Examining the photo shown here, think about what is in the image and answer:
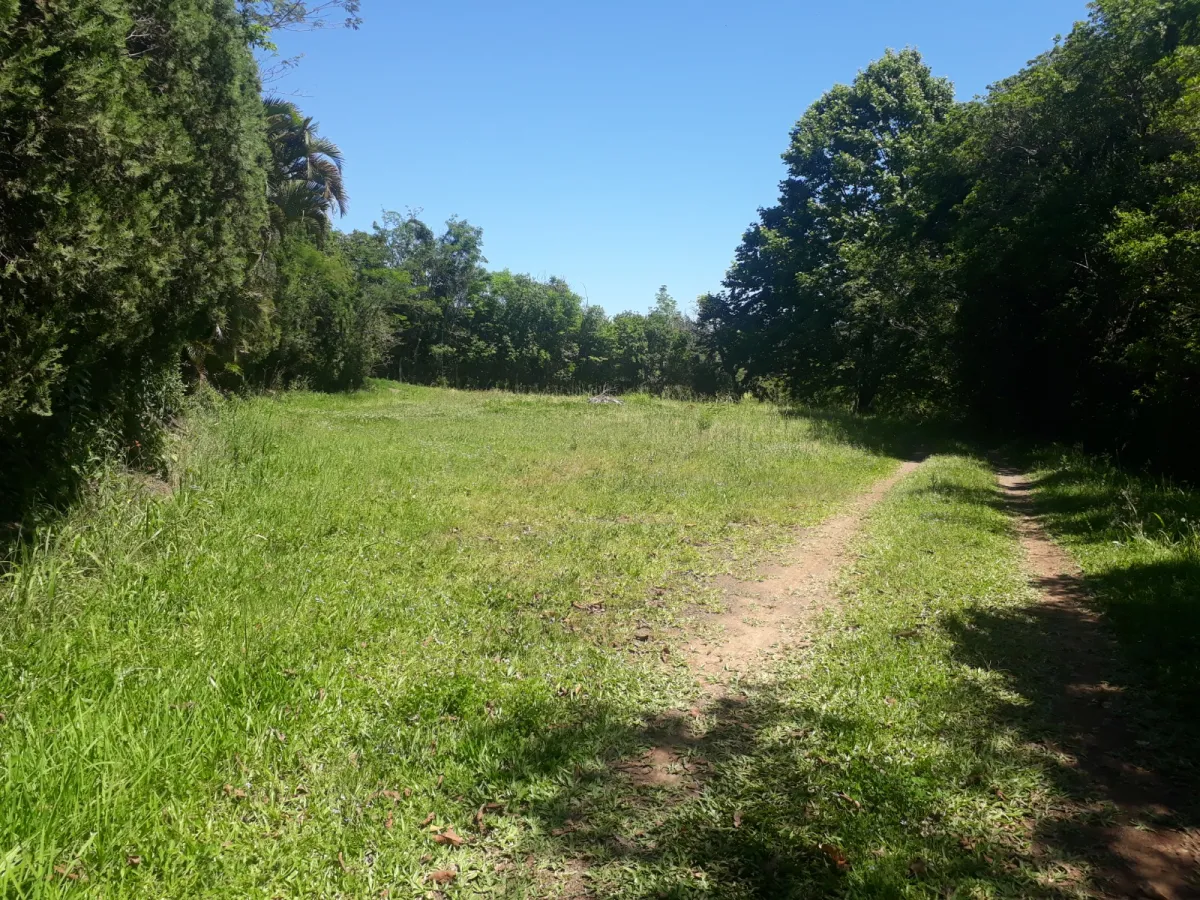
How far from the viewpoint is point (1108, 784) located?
3.40 m

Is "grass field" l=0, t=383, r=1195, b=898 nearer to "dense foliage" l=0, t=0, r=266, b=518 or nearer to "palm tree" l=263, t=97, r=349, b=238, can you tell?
"dense foliage" l=0, t=0, r=266, b=518

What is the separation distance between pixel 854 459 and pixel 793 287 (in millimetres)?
21733

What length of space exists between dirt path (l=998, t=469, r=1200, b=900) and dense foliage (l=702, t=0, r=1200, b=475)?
8791 mm

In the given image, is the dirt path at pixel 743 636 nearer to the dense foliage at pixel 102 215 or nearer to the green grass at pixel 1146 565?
the green grass at pixel 1146 565

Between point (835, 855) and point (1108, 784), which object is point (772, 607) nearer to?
point (1108, 784)

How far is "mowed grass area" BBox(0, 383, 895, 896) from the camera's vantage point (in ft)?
9.66

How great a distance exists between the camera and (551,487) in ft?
35.1

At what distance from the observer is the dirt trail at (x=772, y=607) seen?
5.06 m

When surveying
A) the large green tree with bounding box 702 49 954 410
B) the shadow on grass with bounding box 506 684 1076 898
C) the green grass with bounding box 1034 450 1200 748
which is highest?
the large green tree with bounding box 702 49 954 410

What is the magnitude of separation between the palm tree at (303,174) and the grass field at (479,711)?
821 inches

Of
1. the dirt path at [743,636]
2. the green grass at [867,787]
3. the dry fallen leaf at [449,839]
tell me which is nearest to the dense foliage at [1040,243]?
the dirt path at [743,636]

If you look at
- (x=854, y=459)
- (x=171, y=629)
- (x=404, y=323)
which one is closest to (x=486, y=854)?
(x=171, y=629)

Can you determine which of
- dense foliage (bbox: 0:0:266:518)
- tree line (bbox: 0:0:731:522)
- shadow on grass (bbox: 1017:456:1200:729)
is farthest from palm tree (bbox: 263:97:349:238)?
shadow on grass (bbox: 1017:456:1200:729)

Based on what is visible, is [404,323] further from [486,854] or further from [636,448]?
[486,854]
